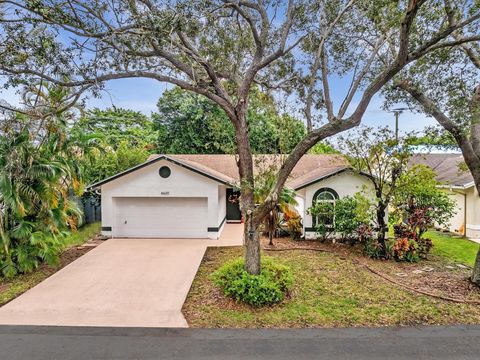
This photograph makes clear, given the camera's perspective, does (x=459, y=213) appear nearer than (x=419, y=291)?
No

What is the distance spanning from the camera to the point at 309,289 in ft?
29.6

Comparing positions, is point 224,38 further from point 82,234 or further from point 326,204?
point 82,234

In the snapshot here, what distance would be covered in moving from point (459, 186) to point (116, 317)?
17.2m

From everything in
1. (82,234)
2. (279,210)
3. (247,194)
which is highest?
(247,194)

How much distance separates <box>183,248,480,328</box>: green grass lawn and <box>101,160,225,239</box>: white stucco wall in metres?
5.43

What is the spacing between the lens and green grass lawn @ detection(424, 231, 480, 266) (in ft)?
41.5

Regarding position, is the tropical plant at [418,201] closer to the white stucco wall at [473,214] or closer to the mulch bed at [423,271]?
the mulch bed at [423,271]

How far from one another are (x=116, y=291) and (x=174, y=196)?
6.80 meters

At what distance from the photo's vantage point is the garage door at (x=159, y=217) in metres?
15.7

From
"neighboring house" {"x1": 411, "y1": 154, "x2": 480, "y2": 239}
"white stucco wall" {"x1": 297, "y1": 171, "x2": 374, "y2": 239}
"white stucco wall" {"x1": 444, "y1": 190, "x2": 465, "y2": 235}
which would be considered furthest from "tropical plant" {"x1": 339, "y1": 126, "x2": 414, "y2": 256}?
"white stucco wall" {"x1": 444, "y1": 190, "x2": 465, "y2": 235}

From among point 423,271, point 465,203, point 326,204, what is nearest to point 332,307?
point 423,271

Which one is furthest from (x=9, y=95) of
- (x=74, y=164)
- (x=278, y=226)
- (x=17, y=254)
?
(x=278, y=226)

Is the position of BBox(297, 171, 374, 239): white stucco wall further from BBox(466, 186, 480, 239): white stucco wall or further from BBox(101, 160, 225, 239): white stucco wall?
BBox(466, 186, 480, 239): white stucco wall

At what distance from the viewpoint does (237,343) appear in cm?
612
